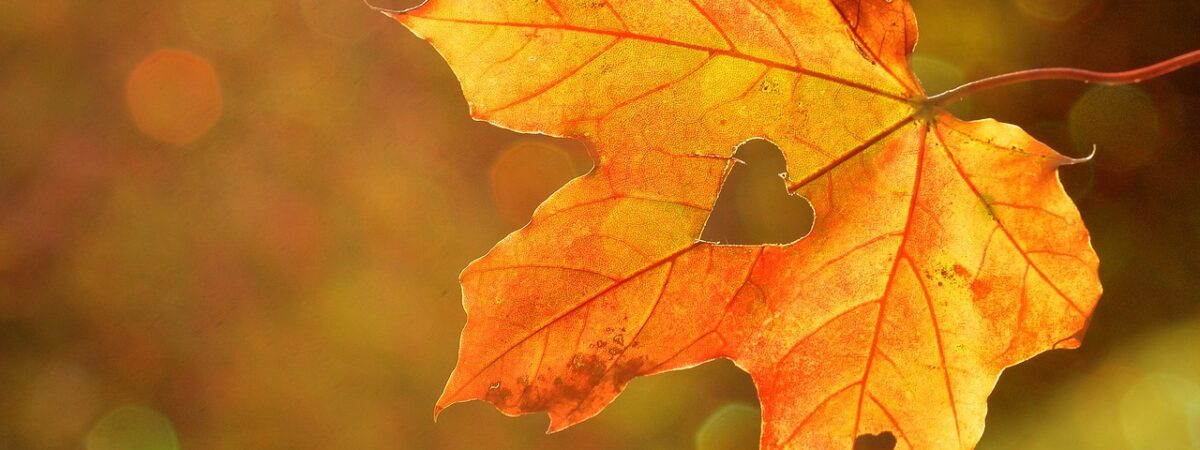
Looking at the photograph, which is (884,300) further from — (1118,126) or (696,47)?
(1118,126)

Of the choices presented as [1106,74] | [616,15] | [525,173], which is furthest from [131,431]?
[1106,74]

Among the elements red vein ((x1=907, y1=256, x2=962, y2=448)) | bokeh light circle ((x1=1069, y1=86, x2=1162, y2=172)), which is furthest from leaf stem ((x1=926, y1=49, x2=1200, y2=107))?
bokeh light circle ((x1=1069, y1=86, x2=1162, y2=172))

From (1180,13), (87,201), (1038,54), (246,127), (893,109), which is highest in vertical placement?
(893,109)

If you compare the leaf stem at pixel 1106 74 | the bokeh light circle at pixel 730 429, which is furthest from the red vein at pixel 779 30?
the bokeh light circle at pixel 730 429

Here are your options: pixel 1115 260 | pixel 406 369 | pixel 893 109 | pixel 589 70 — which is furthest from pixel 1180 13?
pixel 406 369

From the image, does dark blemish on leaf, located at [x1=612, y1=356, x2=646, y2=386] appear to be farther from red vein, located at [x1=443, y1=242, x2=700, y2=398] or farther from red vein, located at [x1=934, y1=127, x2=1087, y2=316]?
red vein, located at [x1=934, y1=127, x2=1087, y2=316]

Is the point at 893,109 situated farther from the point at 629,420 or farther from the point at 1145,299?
the point at 629,420
